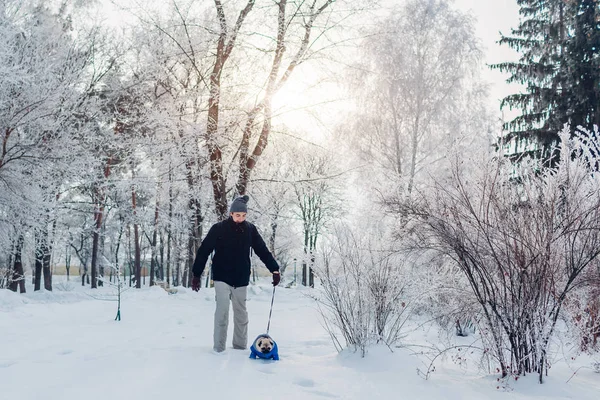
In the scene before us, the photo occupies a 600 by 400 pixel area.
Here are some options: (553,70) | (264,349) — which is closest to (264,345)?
(264,349)

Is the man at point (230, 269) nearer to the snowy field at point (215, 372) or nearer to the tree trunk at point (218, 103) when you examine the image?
the snowy field at point (215, 372)

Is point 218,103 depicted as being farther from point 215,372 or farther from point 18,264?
point 18,264

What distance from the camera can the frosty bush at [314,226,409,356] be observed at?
4789 millimetres

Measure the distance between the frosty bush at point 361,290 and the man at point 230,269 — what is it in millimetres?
627

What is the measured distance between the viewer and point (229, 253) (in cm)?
493

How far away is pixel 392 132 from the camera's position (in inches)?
605

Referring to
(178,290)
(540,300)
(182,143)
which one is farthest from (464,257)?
(178,290)

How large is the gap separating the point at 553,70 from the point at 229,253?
14.9 meters

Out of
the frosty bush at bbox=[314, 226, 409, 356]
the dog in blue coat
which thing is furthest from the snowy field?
the frosty bush at bbox=[314, 226, 409, 356]

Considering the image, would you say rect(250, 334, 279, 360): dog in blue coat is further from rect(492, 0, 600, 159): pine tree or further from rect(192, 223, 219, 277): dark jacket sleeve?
rect(492, 0, 600, 159): pine tree

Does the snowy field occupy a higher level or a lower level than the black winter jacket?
lower

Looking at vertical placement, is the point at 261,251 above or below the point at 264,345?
above

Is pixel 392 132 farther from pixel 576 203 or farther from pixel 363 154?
pixel 576 203

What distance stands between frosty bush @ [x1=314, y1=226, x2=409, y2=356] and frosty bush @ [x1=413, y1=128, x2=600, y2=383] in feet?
3.12
